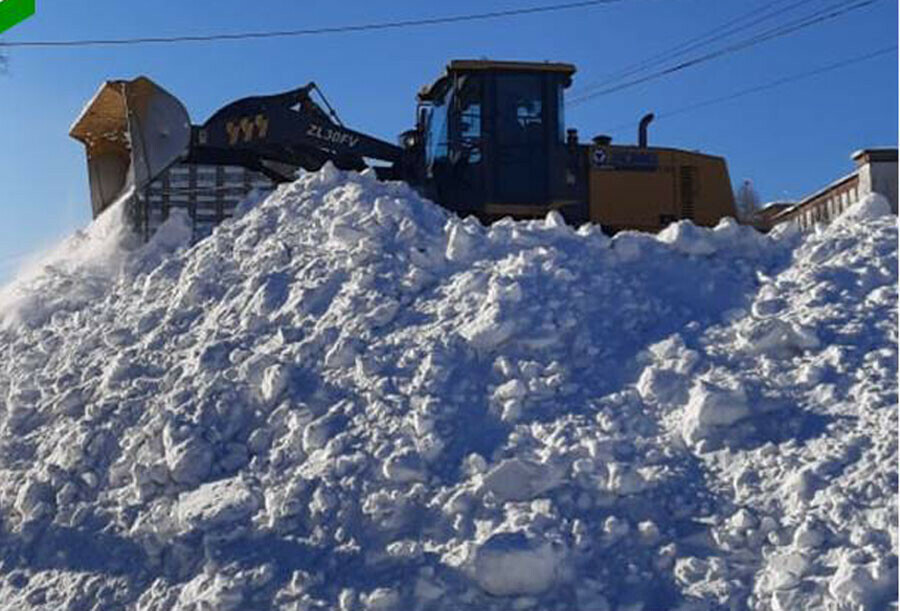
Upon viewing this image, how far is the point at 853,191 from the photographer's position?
12703 mm

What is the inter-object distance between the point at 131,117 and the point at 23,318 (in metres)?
2.16

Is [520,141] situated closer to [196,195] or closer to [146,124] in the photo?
[146,124]

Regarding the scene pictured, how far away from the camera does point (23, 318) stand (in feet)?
33.3

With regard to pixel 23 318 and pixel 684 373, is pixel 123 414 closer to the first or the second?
pixel 23 318

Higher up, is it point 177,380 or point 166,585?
point 177,380

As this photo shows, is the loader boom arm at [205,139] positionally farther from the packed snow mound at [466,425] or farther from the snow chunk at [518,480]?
the snow chunk at [518,480]

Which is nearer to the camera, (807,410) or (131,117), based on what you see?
(807,410)

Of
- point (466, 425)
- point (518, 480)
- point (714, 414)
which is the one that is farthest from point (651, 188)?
point (518, 480)

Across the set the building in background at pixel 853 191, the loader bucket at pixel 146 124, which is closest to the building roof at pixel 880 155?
the building in background at pixel 853 191

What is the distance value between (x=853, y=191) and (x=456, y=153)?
4250 millimetres

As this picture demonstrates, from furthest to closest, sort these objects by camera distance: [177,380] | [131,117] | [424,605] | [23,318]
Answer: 1. [131,117]
2. [23,318]
3. [177,380]
4. [424,605]

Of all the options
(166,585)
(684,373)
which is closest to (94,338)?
(166,585)

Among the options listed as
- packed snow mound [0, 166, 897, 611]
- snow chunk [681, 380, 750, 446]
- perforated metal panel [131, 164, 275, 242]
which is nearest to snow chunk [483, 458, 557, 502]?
packed snow mound [0, 166, 897, 611]

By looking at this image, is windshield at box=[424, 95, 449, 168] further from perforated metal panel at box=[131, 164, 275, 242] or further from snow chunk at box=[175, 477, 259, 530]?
snow chunk at box=[175, 477, 259, 530]
